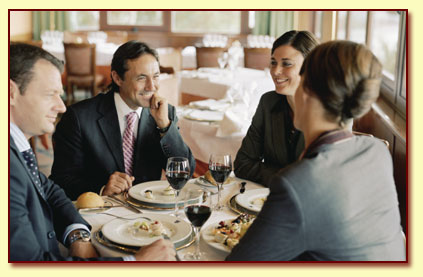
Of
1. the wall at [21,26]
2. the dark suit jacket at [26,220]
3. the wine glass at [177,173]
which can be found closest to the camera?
the dark suit jacket at [26,220]

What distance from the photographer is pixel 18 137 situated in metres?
1.39

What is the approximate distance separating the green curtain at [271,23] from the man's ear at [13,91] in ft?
26.3

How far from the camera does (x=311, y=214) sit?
1.12 meters

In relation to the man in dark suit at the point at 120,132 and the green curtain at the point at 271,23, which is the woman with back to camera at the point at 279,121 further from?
the green curtain at the point at 271,23

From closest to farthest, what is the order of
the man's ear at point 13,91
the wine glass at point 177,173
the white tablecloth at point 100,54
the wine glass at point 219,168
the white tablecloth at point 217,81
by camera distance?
the man's ear at point 13,91 < the wine glass at point 177,173 < the wine glass at point 219,168 < the white tablecloth at point 217,81 < the white tablecloth at point 100,54

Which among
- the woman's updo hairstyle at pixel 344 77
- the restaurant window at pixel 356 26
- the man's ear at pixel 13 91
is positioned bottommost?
the man's ear at pixel 13 91

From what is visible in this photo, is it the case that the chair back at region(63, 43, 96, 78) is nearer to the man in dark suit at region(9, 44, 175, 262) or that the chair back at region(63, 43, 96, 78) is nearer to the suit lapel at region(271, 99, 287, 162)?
the suit lapel at region(271, 99, 287, 162)

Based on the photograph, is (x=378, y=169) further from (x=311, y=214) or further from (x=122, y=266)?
(x=122, y=266)

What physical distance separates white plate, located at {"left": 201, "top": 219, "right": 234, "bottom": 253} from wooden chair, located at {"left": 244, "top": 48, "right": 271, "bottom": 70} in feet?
18.4

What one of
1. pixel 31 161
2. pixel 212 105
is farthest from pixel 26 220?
pixel 212 105

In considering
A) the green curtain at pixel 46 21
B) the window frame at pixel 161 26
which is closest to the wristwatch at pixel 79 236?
the window frame at pixel 161 26

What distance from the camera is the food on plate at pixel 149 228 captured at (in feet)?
5.07

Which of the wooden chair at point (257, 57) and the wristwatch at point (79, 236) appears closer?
the wristwatch at point (79, 236)

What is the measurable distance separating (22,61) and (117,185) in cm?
74
